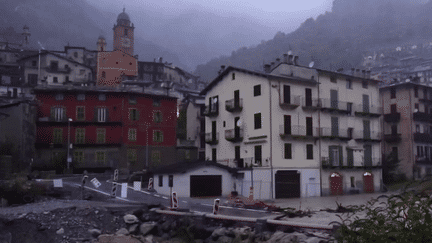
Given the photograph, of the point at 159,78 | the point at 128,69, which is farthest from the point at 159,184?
the point at 159,78

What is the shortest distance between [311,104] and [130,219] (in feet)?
93.8

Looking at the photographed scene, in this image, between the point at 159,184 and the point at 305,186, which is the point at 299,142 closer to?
the point at 305,186

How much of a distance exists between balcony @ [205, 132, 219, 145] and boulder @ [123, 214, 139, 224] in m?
25.4

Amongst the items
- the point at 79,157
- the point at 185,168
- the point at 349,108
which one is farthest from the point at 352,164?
the point at 79,157

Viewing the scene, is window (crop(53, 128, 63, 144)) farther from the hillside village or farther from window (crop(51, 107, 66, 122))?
window (crop(51, 107, 66, 122))

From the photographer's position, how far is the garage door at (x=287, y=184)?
43125 millimetres

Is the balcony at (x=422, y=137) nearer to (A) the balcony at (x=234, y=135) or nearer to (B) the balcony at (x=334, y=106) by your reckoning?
(B) the balcony at (x=334, y=106)

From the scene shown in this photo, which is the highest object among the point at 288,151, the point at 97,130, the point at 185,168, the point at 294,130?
the point at 97,130

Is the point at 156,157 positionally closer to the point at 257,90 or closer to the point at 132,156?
the point at 132,156

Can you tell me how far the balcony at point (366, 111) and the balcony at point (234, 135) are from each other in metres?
15.5

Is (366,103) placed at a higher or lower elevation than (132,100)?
lower

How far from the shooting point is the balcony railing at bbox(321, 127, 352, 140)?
47344 mm

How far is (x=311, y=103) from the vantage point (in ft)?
156

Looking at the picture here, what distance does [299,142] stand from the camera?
45531mm
